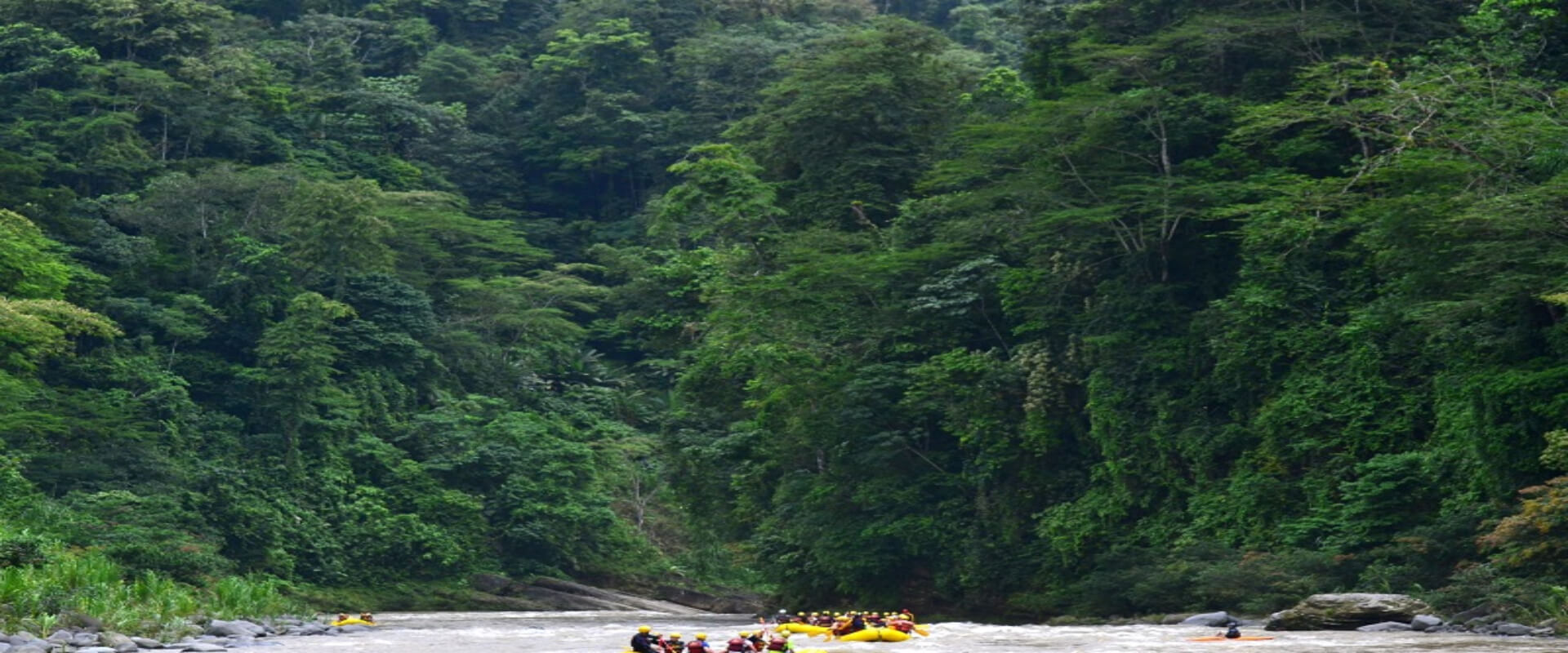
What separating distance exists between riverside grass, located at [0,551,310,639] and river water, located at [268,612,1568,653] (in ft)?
4.51

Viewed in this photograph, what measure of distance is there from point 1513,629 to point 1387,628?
152 centimetres

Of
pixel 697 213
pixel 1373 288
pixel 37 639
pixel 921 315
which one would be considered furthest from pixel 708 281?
pixel 37 639

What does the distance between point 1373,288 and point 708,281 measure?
1505 cm

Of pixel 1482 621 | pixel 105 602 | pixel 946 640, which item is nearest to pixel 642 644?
pixel 946 640

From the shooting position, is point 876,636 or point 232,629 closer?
point 876,636

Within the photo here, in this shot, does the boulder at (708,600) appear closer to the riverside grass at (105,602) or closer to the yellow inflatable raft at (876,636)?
the riverside grass at (105,602)

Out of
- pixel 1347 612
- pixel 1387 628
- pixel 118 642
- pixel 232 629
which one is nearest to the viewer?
pixel 118 642

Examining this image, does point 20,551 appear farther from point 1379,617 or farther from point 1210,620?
point 1379,617

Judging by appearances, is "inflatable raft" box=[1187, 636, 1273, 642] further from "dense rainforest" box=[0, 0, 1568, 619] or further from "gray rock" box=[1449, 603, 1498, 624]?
"dense rainforest" box=[0, 0, 1568, 619]

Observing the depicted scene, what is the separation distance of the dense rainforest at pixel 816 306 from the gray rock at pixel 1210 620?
865mm

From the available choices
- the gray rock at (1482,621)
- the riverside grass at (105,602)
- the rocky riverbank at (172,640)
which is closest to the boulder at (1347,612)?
the gray rock at (1482,621)

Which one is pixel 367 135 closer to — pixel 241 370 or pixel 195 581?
pixel 241 370

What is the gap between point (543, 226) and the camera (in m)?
52.4

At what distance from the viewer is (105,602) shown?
19.3 meters
